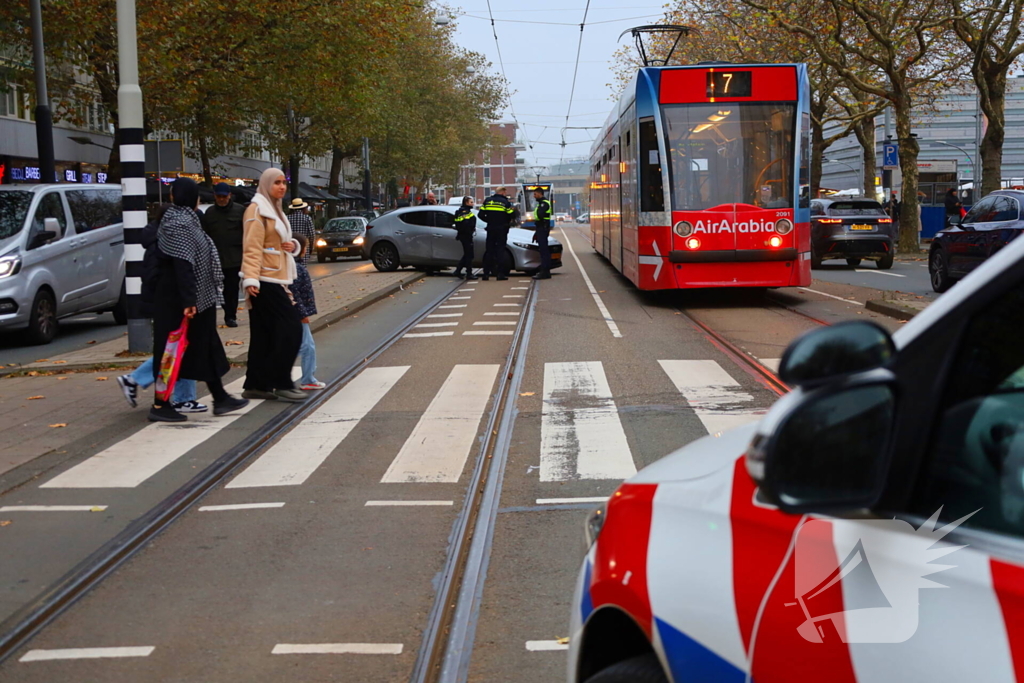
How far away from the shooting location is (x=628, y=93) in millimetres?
17594

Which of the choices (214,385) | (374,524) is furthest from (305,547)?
(214,385)

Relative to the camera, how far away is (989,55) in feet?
99.3

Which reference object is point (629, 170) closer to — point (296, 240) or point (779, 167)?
point (779, 167)

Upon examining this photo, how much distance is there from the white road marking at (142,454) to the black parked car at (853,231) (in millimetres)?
19686

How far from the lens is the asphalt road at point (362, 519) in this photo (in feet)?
14.0

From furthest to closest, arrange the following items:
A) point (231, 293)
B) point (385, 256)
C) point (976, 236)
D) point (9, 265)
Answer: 1. point (385, 256)
2. point (976, 236)
3. point (231, 293)
4. point (9, 265)

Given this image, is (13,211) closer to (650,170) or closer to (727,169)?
(650,170)

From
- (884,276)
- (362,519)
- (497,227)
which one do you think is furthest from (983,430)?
(884,276)

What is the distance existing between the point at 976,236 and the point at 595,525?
16.7 m

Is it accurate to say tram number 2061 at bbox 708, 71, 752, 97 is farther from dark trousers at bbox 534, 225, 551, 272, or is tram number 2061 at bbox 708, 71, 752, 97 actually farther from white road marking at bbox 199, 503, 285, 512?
white road marking at bbox 199, 503, 285, 512

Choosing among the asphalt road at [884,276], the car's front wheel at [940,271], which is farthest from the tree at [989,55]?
the car's front wheel at [940,271]

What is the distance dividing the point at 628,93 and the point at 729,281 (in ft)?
11.2

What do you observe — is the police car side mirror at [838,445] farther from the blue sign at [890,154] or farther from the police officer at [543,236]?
the blue sign at [890,154]

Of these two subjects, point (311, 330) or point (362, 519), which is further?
point (311, 330)
